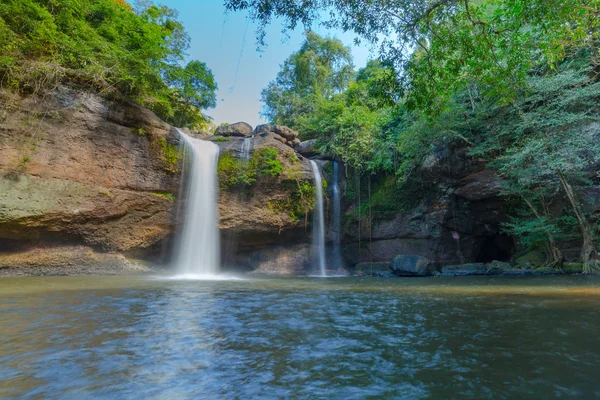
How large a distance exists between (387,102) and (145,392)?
6498 mm

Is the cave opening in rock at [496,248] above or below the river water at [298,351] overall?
above

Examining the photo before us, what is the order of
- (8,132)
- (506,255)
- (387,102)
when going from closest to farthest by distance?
(387,102), (8,132), (506,255)

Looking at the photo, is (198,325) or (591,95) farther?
(591,95)

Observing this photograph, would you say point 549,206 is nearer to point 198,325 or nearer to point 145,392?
point 198,325

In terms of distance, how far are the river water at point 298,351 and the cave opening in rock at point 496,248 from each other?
14.7 meters

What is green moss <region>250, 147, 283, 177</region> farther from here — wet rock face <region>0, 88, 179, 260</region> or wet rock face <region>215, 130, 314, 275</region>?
wet rock face <region>0, 88, 179, 260</region>

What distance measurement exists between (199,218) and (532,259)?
47.9 feet

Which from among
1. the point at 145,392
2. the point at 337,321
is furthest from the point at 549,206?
the point at 145,392

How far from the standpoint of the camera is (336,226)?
57.3ft

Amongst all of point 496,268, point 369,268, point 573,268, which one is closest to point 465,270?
point 496,268

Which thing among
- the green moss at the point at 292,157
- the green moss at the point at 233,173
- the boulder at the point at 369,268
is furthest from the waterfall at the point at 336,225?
the green moss at the point at 233,173

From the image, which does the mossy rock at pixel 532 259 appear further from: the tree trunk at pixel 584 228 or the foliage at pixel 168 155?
the foliage at pixel 168 155

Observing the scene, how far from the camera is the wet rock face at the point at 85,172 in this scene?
1073 centimetres

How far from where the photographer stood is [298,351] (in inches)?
→ 115
